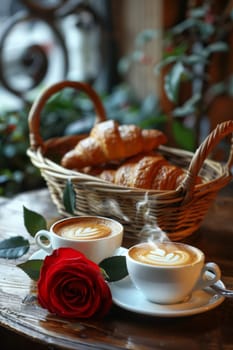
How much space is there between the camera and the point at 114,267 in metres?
1.02

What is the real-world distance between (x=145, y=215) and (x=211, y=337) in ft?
1.27

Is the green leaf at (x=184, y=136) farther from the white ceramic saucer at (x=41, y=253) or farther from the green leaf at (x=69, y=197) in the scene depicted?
the white ceramic saucer at (x=41, y=253)

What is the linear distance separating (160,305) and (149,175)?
402 mm

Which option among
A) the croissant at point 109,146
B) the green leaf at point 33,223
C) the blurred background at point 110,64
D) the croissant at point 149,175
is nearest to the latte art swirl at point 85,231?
the green leaf at point 33,223

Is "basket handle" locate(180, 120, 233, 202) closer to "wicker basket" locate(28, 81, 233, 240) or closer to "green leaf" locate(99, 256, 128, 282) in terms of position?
"wicker basket" locate(28, 81, 233, 240)

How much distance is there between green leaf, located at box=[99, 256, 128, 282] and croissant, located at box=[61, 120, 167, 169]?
17.0 inches

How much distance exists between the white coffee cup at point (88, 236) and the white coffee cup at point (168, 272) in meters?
0.08

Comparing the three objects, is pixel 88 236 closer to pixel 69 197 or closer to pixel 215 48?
pixel 69 197

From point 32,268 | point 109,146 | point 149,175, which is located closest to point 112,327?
point 32,268

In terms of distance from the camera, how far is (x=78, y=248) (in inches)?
41.2

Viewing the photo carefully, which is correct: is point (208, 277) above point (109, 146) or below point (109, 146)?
below

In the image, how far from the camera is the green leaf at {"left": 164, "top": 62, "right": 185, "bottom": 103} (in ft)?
6.56

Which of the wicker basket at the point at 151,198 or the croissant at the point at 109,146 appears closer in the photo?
the wicker basket at the point at 151,198

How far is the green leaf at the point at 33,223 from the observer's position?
120 centimetres
